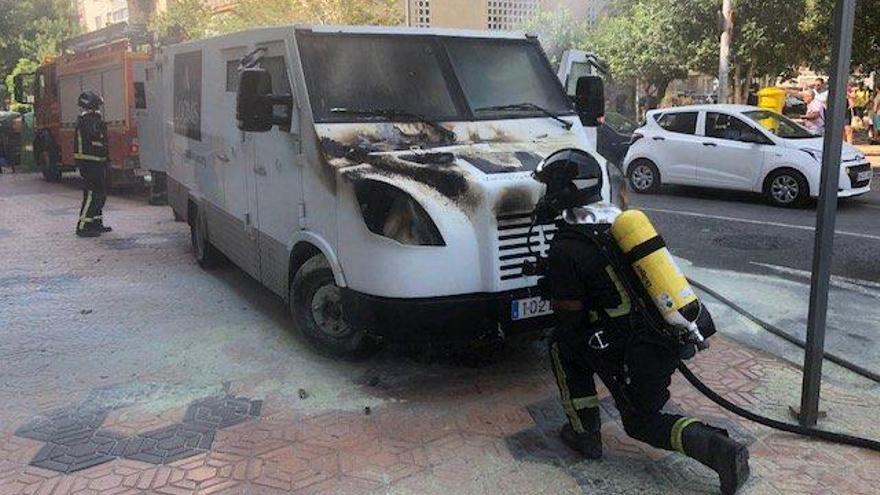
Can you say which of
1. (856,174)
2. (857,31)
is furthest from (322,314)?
(857,31)

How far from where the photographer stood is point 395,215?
13.1 ft

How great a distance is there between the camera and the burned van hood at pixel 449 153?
4020 millimetres

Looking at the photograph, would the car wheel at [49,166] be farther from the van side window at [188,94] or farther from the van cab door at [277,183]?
the van cab door at [277,183]

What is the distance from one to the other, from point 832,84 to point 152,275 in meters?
6.10

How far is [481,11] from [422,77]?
2225cm

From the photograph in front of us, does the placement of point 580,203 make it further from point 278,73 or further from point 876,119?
point 876,119

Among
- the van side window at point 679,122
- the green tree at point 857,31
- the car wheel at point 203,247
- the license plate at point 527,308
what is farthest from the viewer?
the green tree at point 857,31

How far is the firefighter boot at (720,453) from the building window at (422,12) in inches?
910

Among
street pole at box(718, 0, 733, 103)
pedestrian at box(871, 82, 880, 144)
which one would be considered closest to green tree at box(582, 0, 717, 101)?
street pole at box(718, 0, 733, 103)

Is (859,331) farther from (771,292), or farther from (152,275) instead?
(152,275)

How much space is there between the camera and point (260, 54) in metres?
4.95

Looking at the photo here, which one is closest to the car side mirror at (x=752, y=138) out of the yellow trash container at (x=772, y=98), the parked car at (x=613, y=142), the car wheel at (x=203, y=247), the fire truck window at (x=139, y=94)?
the parked car at (x=613, y=142)

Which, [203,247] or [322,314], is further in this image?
[203,247]

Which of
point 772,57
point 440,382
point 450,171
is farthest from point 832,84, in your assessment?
point 772,57
